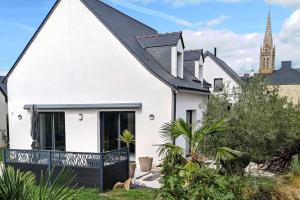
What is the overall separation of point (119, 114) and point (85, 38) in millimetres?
4523

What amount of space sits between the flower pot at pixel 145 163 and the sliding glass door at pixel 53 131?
5480 mm

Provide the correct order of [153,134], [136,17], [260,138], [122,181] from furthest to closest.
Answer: [136,17]
[153,134]
[122,181]
[260,138]

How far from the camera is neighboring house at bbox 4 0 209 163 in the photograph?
13.6 m

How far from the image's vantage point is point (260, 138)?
7.54 metres

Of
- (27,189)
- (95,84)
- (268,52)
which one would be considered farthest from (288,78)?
(268,52)

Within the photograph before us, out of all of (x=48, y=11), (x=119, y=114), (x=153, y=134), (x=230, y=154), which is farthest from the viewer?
(x=48, y=11)

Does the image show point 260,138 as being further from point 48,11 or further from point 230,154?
point 48,11

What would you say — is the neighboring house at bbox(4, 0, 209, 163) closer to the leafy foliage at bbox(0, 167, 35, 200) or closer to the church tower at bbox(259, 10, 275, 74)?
the leafy foliage at bbox(0, 167, 35, 200)

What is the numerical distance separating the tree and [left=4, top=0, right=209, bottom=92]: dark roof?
4829 millimetres

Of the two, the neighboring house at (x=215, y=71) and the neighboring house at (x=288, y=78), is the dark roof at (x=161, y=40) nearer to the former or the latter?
the neighboring house at (x=215, y=71)

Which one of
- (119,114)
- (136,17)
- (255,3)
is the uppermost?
(136,17)

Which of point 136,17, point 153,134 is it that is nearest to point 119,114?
point 153,134

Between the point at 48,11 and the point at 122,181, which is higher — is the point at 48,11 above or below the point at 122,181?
above

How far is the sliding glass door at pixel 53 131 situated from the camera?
16000 millimetres
